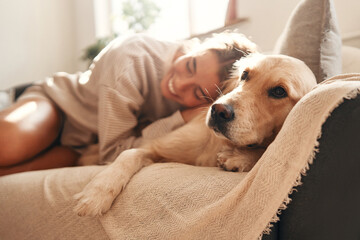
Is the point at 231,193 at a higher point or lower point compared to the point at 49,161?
higher

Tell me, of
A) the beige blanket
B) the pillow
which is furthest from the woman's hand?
the beige blanket

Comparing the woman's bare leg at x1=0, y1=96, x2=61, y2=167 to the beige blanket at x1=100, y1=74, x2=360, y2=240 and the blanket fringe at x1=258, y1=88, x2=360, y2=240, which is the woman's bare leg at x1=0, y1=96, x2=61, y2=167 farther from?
the blanket fringe at x1=258, y1=88, x2=360, y2=240

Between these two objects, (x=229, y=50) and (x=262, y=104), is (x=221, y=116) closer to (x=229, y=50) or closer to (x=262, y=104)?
(x=262, y=104)

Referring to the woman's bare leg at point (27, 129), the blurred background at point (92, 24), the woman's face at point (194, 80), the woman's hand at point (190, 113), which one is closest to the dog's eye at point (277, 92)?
the woman's face at point (194, 80)

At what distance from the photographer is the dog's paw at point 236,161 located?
0.96 meters

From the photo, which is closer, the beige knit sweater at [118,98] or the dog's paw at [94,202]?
the dog's paw at [94,202]

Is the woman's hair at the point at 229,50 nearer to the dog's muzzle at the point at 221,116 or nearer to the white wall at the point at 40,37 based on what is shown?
the dog's muzzle at the point at 221,116

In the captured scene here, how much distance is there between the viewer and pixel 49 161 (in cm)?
166

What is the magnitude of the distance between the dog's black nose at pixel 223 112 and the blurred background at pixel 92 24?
4.79 feet

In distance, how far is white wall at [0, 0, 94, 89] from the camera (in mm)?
4359

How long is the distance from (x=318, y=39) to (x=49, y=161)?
1496mm

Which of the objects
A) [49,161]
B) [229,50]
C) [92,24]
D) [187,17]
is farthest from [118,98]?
[92,24]

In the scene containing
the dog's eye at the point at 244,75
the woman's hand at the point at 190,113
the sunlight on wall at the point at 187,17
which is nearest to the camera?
the dog's eye at the point at 244,75

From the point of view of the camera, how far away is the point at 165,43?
202 cm
